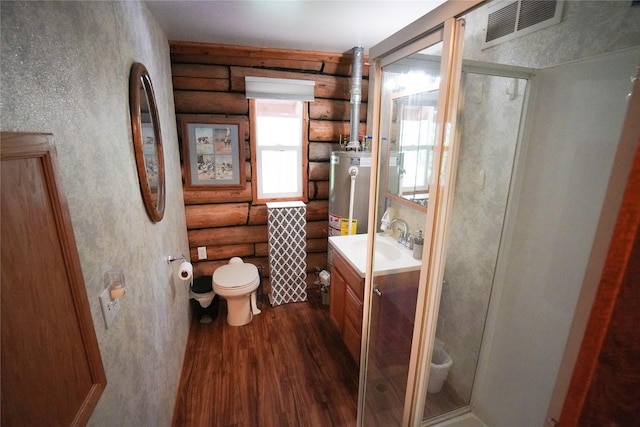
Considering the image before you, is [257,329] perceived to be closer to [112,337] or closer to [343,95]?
[112,337]

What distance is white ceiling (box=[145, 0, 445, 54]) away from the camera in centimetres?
183

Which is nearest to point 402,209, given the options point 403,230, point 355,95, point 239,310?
point 403,230

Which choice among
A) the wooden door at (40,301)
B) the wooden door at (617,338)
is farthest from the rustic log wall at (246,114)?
the wooden door at (617,338)

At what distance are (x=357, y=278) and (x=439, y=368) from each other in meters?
0.75

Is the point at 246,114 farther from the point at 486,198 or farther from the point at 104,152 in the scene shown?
the point at 486,198

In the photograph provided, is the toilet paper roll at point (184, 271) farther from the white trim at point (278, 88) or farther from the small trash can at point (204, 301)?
the white trim at point (278, 88)

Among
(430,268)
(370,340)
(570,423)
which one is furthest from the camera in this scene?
(370,340)

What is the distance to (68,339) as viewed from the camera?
74 cm

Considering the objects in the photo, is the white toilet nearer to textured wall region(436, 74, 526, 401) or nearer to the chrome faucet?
the chrome faucet

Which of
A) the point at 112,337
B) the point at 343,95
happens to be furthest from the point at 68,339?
the point at 343,95

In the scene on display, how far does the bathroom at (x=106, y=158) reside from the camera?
2.30ft

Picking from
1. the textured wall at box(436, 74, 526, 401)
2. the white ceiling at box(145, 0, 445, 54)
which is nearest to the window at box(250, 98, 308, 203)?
the white ceiling at box(145, 0, 445, 54)

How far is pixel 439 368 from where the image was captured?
1783 millimetres

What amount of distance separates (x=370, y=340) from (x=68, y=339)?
142cm
